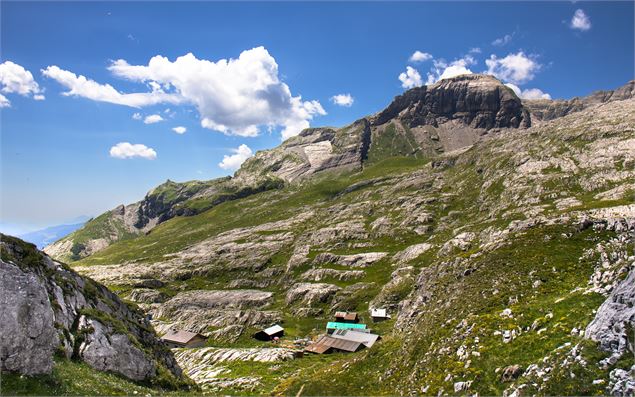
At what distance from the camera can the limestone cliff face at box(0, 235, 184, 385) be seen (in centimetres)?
2664

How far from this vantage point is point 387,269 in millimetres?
150125

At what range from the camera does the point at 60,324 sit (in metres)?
34.8

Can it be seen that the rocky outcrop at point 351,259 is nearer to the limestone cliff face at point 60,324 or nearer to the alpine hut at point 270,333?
the alpine hut at point 270,333

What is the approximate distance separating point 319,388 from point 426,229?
140635 mm

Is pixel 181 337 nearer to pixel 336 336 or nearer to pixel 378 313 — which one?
pixel 336 336

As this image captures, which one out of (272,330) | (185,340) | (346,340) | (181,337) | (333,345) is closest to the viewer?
(333,345)

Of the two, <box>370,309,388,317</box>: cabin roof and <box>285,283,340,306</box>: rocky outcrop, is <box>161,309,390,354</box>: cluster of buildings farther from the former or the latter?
<box>285,283,340,306</box>: rocky outcrop

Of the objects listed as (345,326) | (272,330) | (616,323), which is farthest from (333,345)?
(616,323)

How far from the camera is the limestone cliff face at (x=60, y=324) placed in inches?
1049

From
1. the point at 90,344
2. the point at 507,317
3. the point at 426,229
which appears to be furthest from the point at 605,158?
the point at 90,344

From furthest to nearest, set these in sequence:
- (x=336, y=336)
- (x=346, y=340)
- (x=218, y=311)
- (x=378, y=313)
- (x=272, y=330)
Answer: (x=218, y=311), (x=272, y=330), (x=378, y=313), (x=336, y=336), (x=346, y=340)

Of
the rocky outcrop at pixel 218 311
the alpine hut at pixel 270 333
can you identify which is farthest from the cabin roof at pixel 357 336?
the rocky outcrop at pixel 218 311

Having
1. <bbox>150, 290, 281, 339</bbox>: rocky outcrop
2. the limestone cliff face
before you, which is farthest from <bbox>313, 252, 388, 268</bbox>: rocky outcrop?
the limestone cliff face

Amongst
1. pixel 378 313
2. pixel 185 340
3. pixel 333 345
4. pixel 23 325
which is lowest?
pixel 185 340
